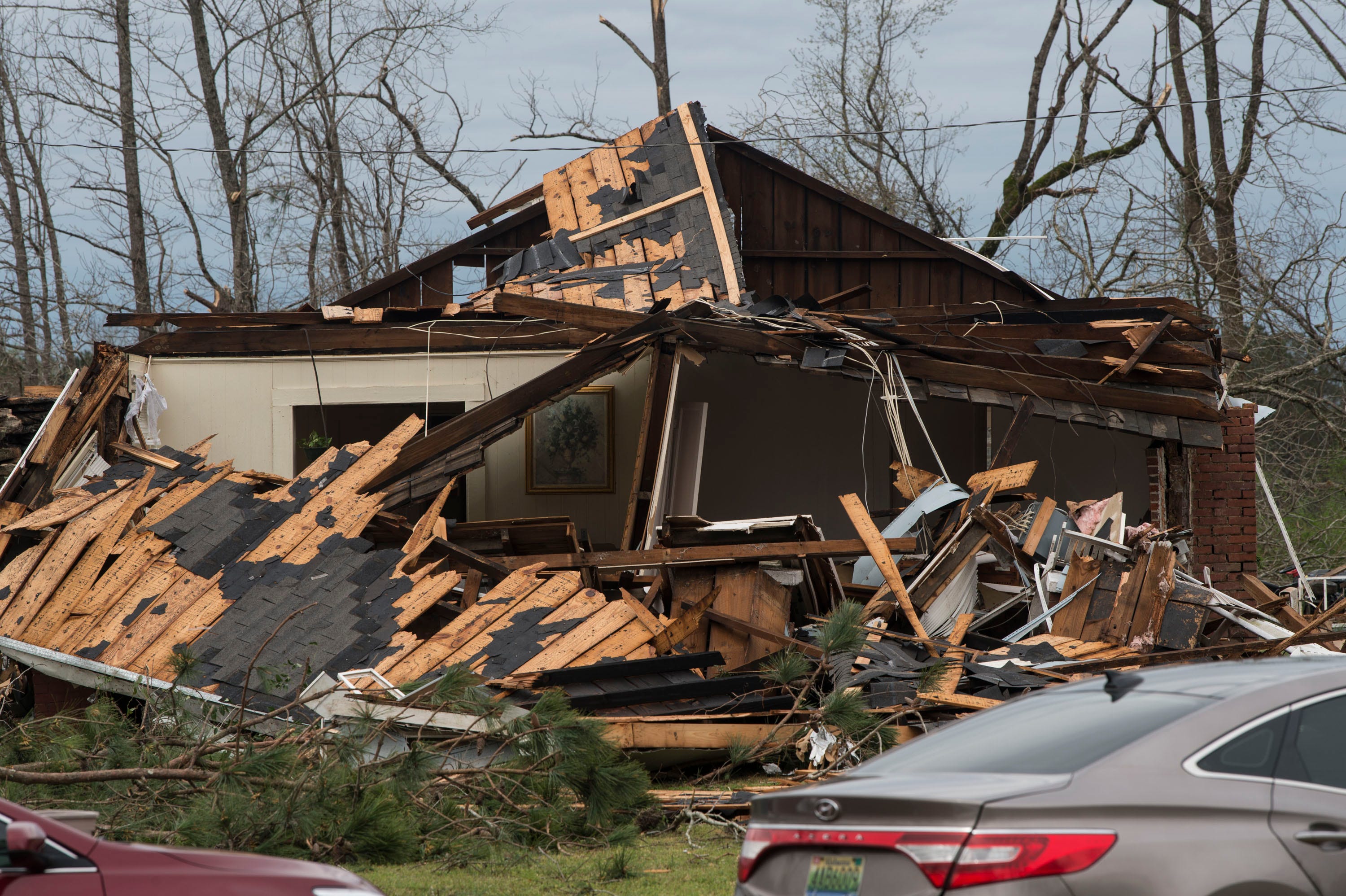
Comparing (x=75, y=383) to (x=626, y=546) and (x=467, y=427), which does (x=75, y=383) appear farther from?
(x=626, y=546)

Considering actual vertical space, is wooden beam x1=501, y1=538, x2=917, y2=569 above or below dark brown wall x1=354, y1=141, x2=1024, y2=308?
below

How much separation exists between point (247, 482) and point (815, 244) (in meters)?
9.14

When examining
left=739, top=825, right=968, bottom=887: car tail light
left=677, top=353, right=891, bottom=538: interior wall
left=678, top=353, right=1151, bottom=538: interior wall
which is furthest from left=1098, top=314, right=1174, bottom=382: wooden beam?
left=739, top=825, right=968, bottom=887: car tail light

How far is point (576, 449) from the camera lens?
1362 centimetres

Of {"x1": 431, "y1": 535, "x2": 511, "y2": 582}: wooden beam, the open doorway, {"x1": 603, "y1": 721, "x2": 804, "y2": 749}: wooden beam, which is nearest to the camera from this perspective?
{"x1": 603, "y1": 721, "x2": 804, "y2": 749}: wooden beam

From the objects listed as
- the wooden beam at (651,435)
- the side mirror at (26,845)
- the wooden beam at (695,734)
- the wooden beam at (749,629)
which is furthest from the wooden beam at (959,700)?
the side mirror at (26,845)

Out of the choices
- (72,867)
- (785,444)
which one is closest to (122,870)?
(72,867)

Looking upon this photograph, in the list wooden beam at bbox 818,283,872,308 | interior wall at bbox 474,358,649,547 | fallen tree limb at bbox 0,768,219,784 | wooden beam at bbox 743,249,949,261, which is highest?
wooden beam at bbox 743,249,949,261

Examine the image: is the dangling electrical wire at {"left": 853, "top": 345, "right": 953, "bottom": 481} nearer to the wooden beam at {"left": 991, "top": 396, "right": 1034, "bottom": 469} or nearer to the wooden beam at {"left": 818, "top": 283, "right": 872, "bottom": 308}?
the wooden beam at {"left": 991, "top": 396, "right": 1034, "bottom": 469}

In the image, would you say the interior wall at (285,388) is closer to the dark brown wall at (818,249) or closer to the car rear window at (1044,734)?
the dark brown wall at (818,249)

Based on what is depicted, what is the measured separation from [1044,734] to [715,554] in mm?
5759

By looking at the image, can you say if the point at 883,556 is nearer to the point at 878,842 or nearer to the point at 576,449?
the point at 576,449

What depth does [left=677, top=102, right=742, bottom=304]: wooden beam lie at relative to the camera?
44.4 feet

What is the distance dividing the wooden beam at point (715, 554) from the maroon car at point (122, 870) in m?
5.61
